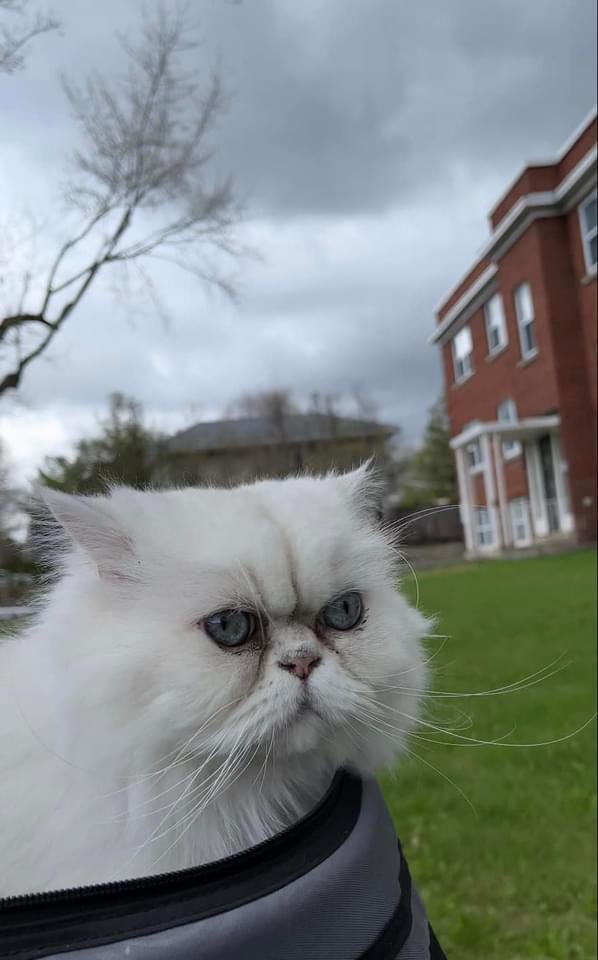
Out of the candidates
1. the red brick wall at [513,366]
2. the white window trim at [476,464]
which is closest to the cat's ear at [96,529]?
the red brick wall at [513,366]

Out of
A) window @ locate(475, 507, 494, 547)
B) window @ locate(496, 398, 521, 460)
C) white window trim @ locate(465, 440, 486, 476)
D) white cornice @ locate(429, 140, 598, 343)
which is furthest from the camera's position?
white window trim @ locate(465, 440, 486, 476)

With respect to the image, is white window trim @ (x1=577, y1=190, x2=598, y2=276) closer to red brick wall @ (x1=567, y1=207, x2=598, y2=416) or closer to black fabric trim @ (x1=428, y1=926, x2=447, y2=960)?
red brick wall @ (x1=567, y1=207, x2=598, y2=416)

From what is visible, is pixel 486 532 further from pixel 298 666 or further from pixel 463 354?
pixel 298 666

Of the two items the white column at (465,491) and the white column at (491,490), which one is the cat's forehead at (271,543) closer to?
the white column at (465,491)

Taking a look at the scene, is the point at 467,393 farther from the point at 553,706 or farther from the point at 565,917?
the point at 565,917

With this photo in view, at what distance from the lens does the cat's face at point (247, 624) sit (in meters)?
0.80

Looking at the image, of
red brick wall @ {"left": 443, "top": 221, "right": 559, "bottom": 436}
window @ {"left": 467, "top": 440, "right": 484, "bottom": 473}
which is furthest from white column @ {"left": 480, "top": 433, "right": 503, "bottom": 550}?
red brick wall @ {"left": 443, "top": 221, "right": 559, "bottom": 436}

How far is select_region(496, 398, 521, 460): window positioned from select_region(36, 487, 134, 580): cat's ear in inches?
649

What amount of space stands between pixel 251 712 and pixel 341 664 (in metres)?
0.13

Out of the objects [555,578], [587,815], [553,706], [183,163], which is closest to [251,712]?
[183,163]

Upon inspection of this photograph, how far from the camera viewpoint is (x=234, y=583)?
0.83 metres

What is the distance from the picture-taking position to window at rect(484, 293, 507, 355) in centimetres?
1645

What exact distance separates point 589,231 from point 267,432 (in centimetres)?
1271

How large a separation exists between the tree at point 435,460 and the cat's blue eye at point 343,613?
28.4 meters
